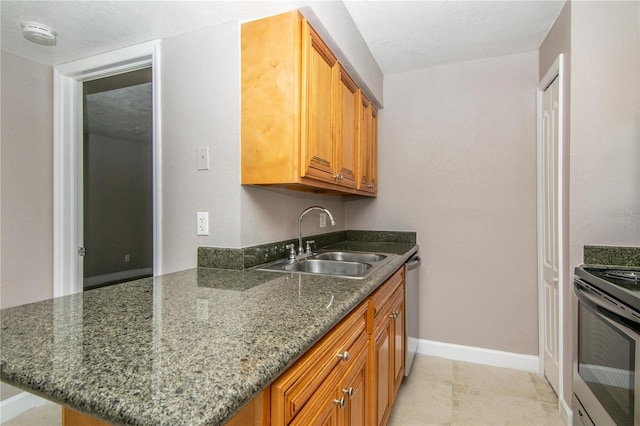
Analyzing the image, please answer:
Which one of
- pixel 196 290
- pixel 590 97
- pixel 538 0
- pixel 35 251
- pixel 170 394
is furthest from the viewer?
pixel 35 251

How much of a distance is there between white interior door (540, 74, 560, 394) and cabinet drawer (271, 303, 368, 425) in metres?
1.59

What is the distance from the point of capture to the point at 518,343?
2.44m

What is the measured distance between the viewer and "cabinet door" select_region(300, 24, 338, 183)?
1481mm

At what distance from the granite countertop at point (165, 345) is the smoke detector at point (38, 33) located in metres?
1.43

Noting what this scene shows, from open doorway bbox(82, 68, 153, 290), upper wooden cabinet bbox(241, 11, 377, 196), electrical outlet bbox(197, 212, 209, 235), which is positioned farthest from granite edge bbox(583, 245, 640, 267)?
open doorway bbox(82, 68, 153, 290)

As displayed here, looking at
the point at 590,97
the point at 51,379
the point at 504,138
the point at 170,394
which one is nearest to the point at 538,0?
the point at 590,97

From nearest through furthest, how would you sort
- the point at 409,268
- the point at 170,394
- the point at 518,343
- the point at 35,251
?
1. the point at 170,394
2. the point at 35,251
3. the point at 409,268
4. the point at 518,343

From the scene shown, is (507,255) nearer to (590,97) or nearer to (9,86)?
(590,97)

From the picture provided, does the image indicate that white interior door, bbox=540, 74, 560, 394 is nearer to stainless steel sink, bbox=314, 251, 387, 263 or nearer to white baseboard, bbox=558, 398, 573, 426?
white baseboard, bbox=558, 398, 573, 426

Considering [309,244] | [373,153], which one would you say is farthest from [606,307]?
[373,153]

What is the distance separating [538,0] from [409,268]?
5.63 ft

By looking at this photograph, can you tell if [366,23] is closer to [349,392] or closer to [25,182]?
[349,392]

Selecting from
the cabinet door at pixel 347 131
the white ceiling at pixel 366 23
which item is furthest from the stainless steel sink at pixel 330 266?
the white ceiling at pixel 366 23

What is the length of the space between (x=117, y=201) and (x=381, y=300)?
564 cm
